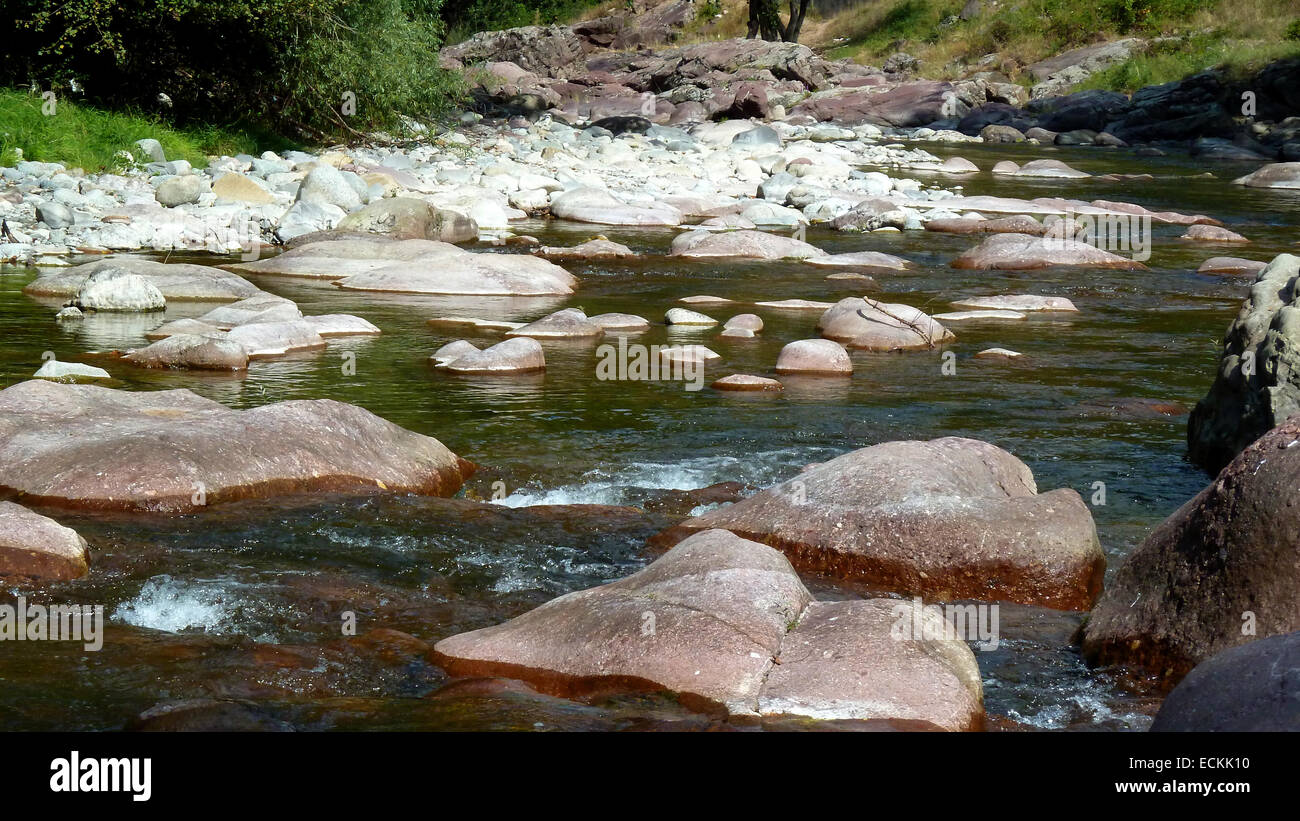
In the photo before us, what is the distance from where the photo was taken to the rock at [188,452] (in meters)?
6.25

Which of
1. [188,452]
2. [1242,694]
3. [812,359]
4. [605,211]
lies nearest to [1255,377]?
[812,359]

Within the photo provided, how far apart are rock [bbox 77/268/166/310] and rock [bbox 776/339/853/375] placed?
5.78 metres

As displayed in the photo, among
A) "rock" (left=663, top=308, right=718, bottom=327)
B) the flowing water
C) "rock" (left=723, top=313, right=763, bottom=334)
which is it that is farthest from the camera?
"rock" (left=663, top=308, right=718, bottom=327)

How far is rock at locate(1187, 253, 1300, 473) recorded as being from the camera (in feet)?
22.7

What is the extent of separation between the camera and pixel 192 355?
9719 millimetres

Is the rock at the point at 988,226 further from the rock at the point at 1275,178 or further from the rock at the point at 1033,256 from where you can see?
the rock at the point at 1275,178

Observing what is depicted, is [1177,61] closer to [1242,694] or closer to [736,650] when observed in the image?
[736,650]

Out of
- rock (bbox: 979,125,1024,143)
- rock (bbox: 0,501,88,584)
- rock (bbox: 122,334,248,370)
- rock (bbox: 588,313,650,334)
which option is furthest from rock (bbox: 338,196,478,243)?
rock (bbox: 979,125,1024,143)

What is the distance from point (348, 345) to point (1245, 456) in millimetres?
7669

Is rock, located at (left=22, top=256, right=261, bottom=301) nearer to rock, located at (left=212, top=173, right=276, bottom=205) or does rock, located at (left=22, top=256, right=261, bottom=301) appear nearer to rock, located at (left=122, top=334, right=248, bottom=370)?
rock, located at (left=122, top=334, right=248, bottom=370)

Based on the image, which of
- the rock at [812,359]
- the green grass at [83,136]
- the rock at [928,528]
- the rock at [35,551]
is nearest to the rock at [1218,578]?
the rock at [928,528]

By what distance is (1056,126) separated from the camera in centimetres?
3884
